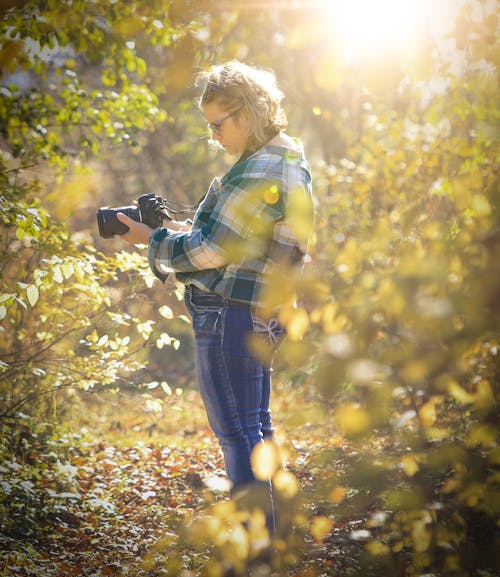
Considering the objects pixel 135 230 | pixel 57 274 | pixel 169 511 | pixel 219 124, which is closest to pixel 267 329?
pixel 135 230

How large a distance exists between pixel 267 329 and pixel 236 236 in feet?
1.16

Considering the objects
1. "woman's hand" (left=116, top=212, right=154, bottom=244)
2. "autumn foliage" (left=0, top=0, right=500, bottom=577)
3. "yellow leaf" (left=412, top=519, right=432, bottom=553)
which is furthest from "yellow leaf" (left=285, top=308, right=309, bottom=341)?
"woman's hand" (left=116, top=212, right=154, bottom=244)

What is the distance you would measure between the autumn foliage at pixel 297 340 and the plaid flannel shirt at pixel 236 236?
0.75 feet

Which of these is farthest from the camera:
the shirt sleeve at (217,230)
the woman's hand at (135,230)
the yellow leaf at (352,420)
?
the woman's hand at (135,230)

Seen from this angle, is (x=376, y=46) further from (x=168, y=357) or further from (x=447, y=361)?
(x=168, y=357)

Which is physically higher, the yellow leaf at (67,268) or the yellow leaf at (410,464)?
the yellow leaf at (67,268)

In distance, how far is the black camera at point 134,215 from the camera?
2248 mm

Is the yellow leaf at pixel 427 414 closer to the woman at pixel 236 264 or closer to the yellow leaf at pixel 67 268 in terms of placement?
the woman at pixel 236 264

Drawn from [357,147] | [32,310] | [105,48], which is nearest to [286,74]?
[357,147]

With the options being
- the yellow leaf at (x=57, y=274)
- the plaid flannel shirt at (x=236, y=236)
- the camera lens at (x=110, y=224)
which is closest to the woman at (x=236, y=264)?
the plaid flannel shirt at (x=236, y=236)

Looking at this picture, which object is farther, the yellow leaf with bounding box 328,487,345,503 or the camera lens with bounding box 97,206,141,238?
the camera lens with bounding box 97,206,141,238

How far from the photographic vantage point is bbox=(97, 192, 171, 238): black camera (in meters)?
2.25

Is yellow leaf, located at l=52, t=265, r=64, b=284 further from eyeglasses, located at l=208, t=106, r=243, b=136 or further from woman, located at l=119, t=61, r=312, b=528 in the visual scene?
eyeglasses, located at l=208, t=106, r=243, b=136

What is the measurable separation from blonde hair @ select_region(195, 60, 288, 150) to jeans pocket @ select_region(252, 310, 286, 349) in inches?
23.4
